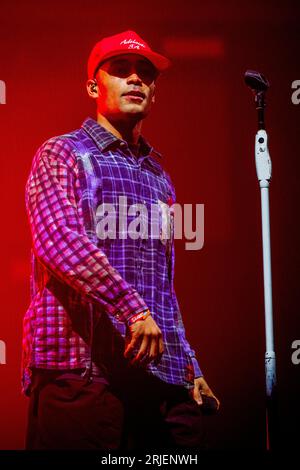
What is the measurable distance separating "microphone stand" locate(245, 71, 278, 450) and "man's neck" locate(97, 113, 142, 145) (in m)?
0.42

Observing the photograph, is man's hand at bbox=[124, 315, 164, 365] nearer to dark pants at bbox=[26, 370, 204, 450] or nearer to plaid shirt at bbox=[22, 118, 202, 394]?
plaid shirt at bbox=[22, 118, 202, 394]

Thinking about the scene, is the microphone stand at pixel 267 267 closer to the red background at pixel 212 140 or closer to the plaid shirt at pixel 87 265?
the plaid shirt at pixel 87 265

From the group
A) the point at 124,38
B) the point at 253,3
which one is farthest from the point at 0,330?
the point at 253,3

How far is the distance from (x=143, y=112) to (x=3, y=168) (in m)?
0.69

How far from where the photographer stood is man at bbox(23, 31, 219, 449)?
1844 millimetres

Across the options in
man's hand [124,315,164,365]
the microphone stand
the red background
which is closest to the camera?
man's hand [124,315,164,365]

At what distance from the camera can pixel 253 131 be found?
2777mm

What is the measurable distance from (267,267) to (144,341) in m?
0.55

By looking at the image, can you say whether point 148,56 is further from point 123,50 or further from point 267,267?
point 267,267

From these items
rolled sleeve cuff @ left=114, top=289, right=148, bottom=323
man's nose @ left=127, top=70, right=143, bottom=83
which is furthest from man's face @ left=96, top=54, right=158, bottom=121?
rolled sleeve cuff @ left=114, top=289, right=148, bottom=323

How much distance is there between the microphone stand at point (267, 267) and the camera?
81.1 inches

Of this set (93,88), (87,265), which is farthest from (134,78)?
(87,265)
